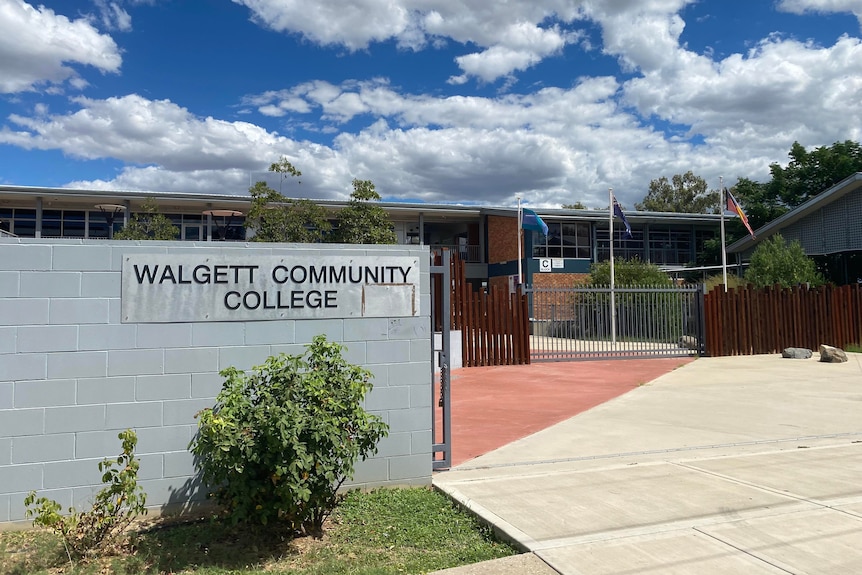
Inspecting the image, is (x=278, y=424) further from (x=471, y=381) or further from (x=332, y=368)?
(x=471, y=381)

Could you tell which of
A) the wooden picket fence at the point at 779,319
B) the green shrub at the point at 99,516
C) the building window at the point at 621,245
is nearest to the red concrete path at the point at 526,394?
the wooden picket fence at the point at 779,319

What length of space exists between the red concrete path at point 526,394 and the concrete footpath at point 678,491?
369 mm

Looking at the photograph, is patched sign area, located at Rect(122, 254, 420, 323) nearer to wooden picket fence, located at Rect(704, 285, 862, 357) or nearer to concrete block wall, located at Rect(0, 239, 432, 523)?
concrete block wall, located at Rect(0, 239, 432, 523)

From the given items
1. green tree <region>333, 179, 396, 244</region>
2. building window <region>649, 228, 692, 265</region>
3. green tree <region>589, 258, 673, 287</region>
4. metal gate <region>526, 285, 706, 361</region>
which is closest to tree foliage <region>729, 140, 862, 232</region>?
building window <region>649, 228, 692, 265</region>

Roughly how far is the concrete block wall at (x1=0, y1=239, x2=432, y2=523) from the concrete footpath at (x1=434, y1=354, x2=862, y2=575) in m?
2.14

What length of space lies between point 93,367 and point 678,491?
468cm

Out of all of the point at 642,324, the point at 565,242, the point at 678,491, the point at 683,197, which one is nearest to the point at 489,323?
the point at 642,324

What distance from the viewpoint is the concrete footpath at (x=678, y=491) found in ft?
13.5

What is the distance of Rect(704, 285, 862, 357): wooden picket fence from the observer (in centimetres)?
1866

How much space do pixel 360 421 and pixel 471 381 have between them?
9.09 metres

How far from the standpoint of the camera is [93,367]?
4.74 meters

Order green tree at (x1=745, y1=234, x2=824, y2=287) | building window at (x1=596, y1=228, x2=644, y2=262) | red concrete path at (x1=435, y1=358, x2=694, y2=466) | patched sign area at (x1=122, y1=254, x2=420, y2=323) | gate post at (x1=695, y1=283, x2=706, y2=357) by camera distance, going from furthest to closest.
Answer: building window at (x1=596, y1=228, x2=644, y2=262) → green tree at (x1=745, y1=234, x2=824, y2=287) → gate post at (x1=695, y1=283, x2=706, y2=357) → red concrete path at (x1=435, y1=358, x2=694, y2=466) → patched sign area at (x1=122, y1=254, x2=420, y2=323)

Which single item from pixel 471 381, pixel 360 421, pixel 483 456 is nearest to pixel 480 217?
pixel 471 381

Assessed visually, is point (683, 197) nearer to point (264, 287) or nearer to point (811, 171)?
point (811, 171)
